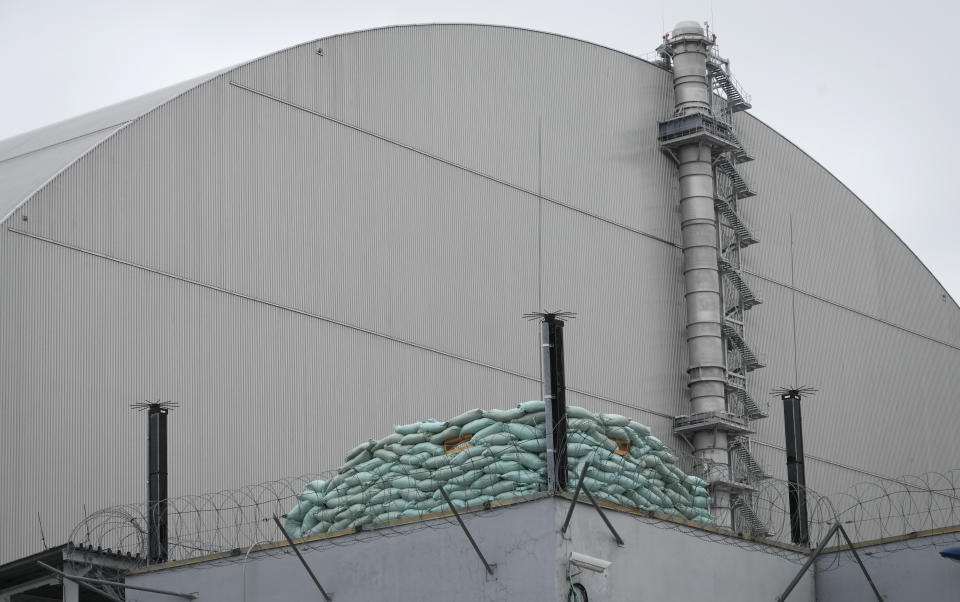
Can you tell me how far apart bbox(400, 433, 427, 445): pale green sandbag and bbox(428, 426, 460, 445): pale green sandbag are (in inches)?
6.0

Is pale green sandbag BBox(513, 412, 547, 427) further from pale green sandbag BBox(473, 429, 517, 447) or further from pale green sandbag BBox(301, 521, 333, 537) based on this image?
pale green sandbag BBox(301, 521, 333, 537)

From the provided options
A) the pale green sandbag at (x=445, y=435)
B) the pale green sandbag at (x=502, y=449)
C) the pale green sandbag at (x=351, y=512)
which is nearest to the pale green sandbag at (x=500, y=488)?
the pale green sandbag at (x=502, y=449)

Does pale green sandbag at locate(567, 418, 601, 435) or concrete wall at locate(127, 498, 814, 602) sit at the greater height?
pale green sandbag at locate(567, 418, 601, 435)

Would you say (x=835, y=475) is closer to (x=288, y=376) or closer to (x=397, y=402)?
(x=397, y=402)

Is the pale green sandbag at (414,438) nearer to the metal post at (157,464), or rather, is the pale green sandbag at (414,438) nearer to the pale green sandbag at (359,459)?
the pale green sandbag at (359,459)

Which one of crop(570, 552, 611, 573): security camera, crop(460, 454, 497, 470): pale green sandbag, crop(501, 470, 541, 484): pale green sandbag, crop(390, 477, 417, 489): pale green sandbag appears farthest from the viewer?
crop(390, 477, 417, 489): pale green sandbag

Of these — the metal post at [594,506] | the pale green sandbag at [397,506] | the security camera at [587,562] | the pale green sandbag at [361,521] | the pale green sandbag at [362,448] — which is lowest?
the security camera at [587,562]

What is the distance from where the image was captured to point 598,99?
1902 inches

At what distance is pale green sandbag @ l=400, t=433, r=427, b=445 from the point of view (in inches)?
1121

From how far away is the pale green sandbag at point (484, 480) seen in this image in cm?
2664

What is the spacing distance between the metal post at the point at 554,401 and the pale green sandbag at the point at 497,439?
33.0 inches

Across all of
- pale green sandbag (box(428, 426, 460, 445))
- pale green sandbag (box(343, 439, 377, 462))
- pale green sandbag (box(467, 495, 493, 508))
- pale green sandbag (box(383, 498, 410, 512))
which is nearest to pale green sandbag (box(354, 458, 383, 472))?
pale green sandbag (box(343, 439, 377, 462))

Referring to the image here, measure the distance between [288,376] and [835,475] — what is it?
62.5ft

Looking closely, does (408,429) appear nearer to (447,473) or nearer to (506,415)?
(447,473)
